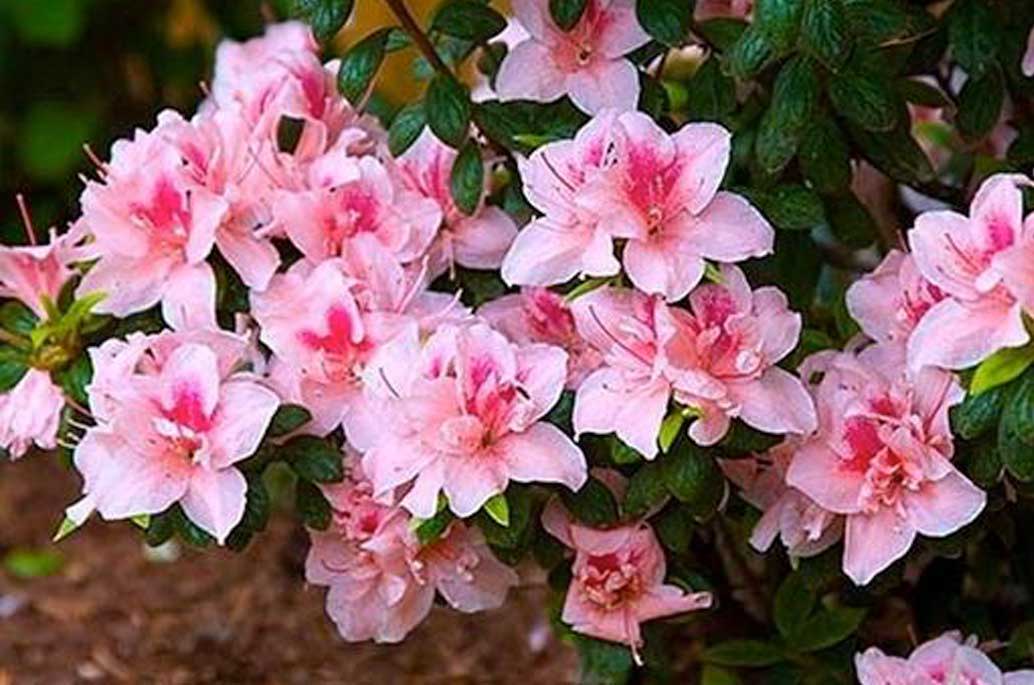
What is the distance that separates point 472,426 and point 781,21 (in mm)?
338

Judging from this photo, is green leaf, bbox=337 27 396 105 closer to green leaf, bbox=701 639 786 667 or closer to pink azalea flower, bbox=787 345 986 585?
pink azalea flower, bbox=787 345 986 585

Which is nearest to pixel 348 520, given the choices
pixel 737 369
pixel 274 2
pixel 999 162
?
pixel 737 369

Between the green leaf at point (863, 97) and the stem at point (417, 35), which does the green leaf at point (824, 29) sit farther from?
the stem at point (417, 35)

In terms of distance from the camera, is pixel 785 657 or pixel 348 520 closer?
pixel 348 520

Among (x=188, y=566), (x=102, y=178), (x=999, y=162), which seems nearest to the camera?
(x=102, y=178)

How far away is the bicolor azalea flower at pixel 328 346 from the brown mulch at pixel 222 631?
1.86 ft

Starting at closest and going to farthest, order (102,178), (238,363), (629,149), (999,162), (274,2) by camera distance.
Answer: (629,149) < (238,363) < (102,178) < (999,162) < (274,2)

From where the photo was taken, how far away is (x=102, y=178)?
5.26 ft

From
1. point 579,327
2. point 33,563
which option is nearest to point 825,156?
point 579,327

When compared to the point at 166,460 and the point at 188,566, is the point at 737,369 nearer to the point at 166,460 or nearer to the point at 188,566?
the point at 166,460

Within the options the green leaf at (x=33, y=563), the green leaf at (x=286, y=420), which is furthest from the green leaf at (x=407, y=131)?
the green leaf at (x=33, y=563)

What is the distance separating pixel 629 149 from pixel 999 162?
0.50 m

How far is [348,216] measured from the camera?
1563 millimetres

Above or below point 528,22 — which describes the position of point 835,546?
below
